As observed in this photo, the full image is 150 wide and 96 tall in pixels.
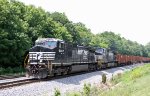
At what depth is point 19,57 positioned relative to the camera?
135 ft

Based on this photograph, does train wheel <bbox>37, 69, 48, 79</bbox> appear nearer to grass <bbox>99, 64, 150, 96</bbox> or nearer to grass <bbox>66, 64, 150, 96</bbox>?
grass <bbox>66, 64, 150, 96</bbox>

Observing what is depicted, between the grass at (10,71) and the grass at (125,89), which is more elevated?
the grass at (10,71)

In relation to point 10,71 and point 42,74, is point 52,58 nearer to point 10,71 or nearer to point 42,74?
point 42,74

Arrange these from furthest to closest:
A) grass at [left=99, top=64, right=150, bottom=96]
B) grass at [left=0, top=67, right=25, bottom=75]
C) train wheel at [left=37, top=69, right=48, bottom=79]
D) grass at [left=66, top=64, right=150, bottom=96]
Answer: grass at [left=0, top=67, right=25, bottom=75]
train wheel at [left=37, top=69, right=48, bottom=79]
grass at [left=66, top=64, right=150, bottom=96]
grass at [left=99, top=64, right=150, bottom=96]

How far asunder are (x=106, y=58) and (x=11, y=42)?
2136cm

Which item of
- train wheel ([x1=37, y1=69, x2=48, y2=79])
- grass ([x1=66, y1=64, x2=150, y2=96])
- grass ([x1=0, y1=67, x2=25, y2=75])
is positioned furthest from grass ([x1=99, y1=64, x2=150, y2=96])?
grass ([x1=0, y1=67, x2=25, y2=75])

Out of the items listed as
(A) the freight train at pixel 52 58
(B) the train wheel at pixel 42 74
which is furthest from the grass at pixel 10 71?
(B) the train wheel at pixel 42 74

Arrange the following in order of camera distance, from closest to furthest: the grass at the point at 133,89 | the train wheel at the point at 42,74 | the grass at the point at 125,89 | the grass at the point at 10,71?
1. the grass at the point at 133,89
2. the grass at the point at 125,89
3. the train wheel at the point at 42,74
4. the grass at the point at 10,71

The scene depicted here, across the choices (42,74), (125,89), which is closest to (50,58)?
(42,74)

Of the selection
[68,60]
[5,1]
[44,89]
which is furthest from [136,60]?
[44,89]

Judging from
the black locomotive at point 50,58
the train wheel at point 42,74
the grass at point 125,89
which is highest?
the black locomotive at point 50,58

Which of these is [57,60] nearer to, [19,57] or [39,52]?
[39,52]

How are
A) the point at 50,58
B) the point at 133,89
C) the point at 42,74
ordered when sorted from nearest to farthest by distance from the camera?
the point at 133,89
the point at 42,74
the point at 50,58

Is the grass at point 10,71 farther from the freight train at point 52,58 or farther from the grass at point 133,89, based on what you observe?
the grass at point 133,89
